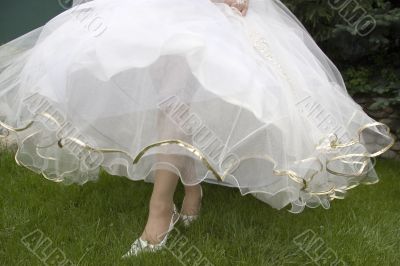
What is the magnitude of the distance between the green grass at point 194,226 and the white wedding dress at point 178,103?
315 millimetres

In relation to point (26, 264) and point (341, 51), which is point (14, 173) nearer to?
point (26, 264)

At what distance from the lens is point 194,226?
7.43ft

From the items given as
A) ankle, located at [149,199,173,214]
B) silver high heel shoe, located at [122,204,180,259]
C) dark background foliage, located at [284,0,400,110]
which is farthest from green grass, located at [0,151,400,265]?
dark background foliage, located at [284,0,400,110]

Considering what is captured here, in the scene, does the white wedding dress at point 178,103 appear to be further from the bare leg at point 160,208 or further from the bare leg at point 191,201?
the bare leg at point 191,201

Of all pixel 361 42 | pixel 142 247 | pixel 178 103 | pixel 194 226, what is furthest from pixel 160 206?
pixel 361 42

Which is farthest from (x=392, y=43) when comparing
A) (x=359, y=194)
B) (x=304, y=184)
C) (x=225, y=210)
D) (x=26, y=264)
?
(x=26, y=264)

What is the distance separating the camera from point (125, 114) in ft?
5.75

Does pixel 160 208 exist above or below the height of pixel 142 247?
above

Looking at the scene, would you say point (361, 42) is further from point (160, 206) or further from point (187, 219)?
point (160, 206)

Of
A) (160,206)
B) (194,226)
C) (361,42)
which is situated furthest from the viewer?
(361,42)

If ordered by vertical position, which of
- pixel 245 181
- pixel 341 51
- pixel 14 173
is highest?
pixel 245 181

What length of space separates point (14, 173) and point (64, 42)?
4.19 ft

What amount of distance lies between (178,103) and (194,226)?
733mm

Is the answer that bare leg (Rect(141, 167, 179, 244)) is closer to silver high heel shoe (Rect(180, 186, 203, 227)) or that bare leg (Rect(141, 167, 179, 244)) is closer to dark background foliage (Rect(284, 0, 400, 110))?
silver high heel shoe (Rect(180, 186, 203, 227))
